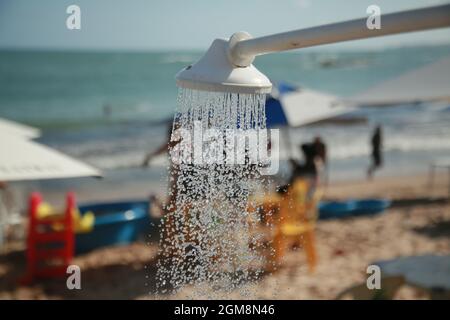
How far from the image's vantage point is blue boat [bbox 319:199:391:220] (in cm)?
918

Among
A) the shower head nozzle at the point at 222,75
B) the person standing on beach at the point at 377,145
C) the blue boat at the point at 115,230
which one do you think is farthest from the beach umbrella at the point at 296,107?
the shower head nozzle at the point at 222,75

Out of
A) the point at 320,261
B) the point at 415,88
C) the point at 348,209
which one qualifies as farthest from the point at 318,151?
the point at 415,88

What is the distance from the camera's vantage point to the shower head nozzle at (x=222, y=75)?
158cm

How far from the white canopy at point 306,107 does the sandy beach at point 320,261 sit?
185 cm

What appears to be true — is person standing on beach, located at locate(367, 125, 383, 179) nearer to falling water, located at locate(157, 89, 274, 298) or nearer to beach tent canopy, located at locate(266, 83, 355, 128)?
beach tent canopy, located at locate(266, 83, 355, 128)

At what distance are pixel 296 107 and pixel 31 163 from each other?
4411 mm

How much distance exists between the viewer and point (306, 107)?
827 centimetres

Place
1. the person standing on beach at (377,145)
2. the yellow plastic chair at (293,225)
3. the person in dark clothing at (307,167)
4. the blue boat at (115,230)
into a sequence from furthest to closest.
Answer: the person standing on beach at (377,145), the person in dark clothing at (307,167), the blue boat at (115,230), the yellow plastic chair at (293,225)

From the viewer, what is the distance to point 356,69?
5897cm

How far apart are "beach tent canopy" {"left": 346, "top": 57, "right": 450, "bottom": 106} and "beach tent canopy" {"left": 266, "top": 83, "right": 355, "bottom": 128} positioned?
669 millimetres

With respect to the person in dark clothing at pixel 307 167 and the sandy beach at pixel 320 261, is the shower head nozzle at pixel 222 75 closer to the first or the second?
the sandy beach at pixel 320 261

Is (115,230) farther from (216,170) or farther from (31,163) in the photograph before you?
(216,170)

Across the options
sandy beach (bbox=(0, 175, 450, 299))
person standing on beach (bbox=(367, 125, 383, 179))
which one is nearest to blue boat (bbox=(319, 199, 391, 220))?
sandy beach (bbox=(0, 175, 450, 299))
